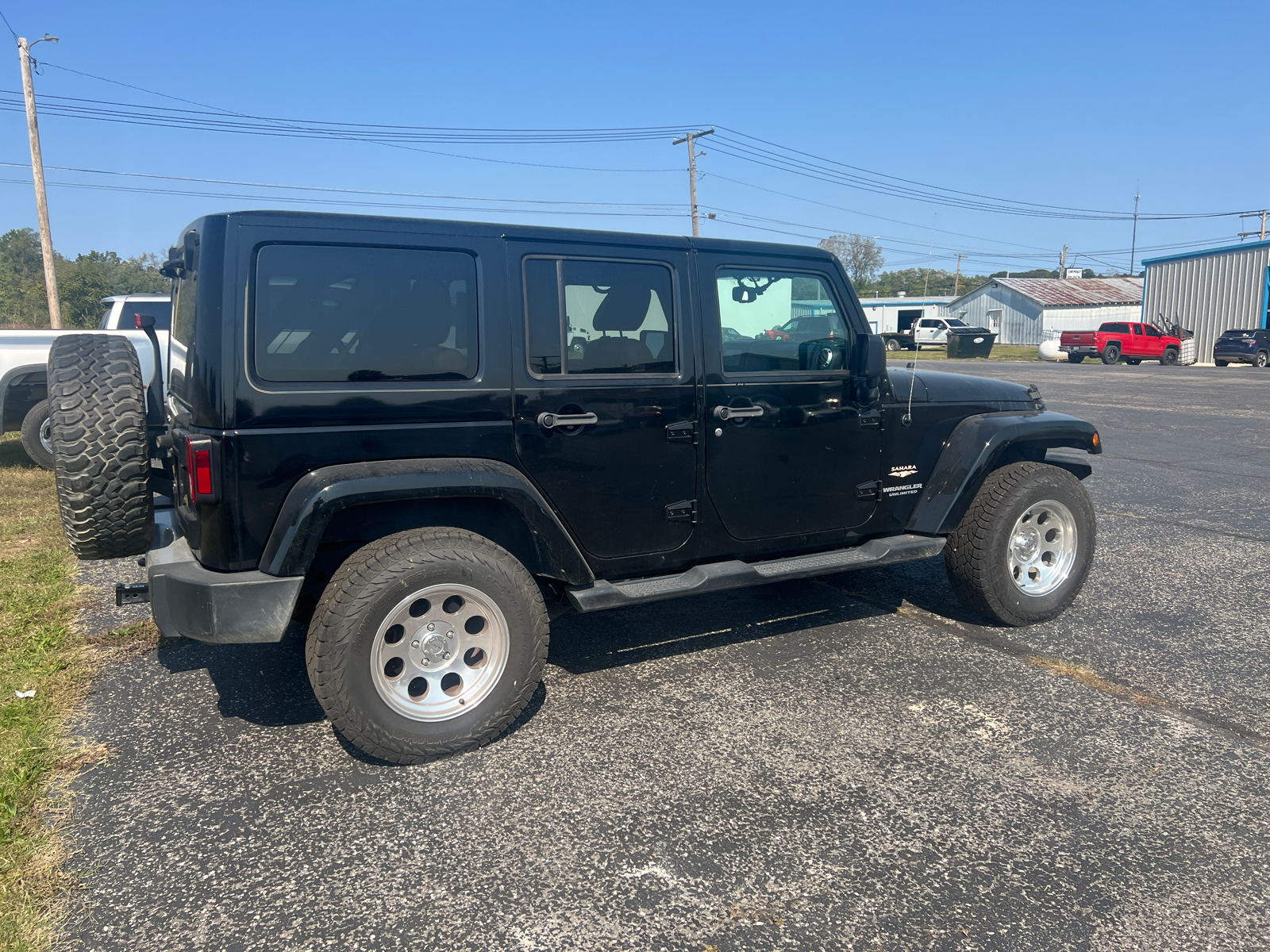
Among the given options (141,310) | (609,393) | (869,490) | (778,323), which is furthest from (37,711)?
(141,310)

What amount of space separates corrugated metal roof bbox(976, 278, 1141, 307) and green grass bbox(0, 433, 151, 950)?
Answer: 6185cm

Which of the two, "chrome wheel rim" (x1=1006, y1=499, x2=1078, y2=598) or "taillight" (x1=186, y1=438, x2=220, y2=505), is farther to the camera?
"chrome wheel rim" (x1=1006, y1=499, x2=1078, y2=598)

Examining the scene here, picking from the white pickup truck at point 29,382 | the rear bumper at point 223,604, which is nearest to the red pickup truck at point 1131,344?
the white pickup truck at point 29,382

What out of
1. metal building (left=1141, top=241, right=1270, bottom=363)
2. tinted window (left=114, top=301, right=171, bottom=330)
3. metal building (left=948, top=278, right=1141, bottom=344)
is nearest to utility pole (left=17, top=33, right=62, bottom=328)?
tinted window (left=114, top=301, right=171, bottom=330)

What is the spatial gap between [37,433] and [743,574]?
26.6 ft

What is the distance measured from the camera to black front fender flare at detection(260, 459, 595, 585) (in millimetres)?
3035

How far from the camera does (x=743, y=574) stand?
4020 millimetres

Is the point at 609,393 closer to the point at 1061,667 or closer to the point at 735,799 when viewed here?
the point at 735,799

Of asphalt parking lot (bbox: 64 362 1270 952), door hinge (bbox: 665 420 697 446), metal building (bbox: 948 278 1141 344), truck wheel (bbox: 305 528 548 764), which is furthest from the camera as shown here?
metal building (bbox: 948 278 1141 344)

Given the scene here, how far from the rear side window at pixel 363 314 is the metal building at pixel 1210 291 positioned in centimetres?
4205

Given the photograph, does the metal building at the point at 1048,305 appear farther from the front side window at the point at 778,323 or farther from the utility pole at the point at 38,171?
the front side window at the point at 778,323

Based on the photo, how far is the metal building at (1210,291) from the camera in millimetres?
37531

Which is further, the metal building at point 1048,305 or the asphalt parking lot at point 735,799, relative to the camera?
the metal building at point 1048,305

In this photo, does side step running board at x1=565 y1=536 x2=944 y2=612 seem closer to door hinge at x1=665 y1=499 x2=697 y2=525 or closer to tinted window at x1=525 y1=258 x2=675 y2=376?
door hinge at x1=665 y1=499 x2=697 y2=525
